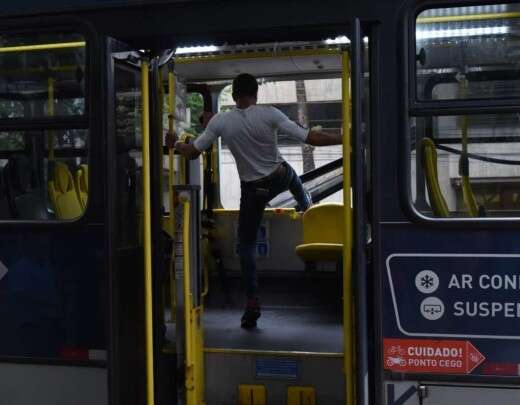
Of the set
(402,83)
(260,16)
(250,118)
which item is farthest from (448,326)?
(250,118)

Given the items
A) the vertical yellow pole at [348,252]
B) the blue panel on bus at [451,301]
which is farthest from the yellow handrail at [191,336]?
the blue panel on bus at [451,301]

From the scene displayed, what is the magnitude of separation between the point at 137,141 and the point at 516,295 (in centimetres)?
186

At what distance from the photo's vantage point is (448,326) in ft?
10.0

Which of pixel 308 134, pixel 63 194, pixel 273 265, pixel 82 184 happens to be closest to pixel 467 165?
pixel 308 134

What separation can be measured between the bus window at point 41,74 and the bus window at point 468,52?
1.58m

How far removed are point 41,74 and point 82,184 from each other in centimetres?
58

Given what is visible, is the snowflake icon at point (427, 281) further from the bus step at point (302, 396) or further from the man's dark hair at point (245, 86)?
the man's dark hair at point (245, 86)

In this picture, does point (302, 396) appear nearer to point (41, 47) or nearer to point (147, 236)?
point (147, 236)

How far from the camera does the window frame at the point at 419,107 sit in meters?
2.97

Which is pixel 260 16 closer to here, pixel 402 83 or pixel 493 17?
pixel 402 83

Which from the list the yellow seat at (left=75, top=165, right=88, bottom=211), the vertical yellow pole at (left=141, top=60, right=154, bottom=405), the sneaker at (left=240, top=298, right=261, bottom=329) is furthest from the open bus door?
the sneaker at (left=240, top=298, right=261, bottom=329)

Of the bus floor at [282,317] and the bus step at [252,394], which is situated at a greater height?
the bus floor at [282,317]

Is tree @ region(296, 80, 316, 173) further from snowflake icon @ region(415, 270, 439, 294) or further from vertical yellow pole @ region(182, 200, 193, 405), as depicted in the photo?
snowflake icon @ region(415, 270, 439, 294)

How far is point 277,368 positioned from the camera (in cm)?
375
